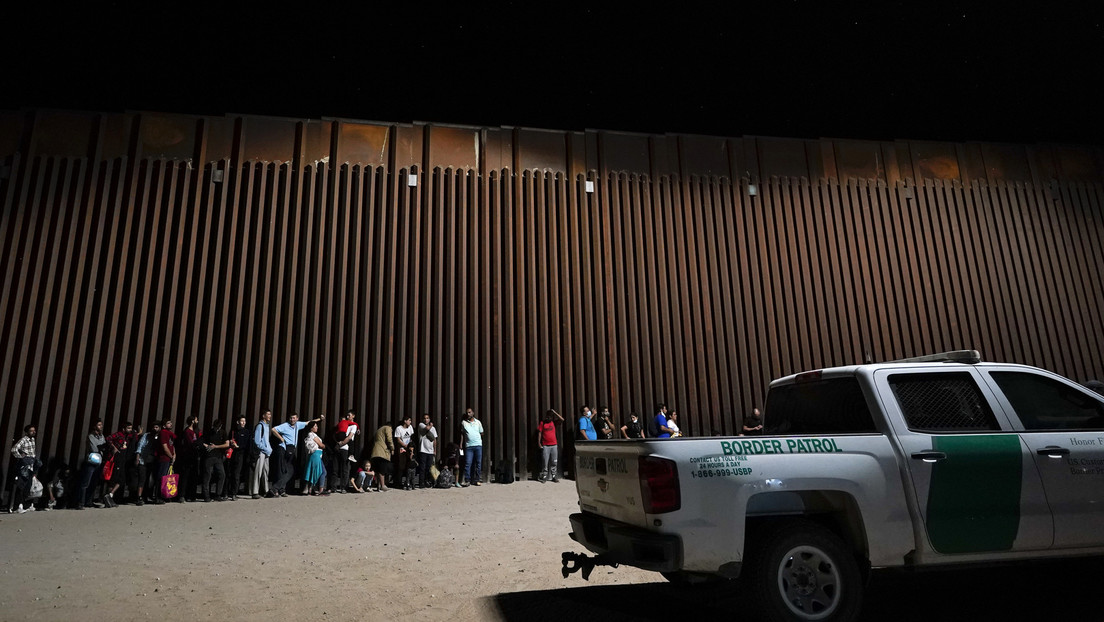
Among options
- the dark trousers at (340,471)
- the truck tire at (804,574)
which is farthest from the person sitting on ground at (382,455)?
the truck tire at (804,574)

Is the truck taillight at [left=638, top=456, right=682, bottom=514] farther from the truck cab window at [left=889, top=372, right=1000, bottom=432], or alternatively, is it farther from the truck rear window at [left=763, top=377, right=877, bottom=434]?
the truck cab window at [left=889, top=372, right=1000, bottom=432]

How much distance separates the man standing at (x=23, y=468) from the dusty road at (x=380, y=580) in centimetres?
251

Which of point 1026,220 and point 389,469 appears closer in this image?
point 389,469

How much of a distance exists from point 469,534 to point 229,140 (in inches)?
440

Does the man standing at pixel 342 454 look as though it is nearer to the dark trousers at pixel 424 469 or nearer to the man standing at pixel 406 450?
the man standing at pixel 406 450

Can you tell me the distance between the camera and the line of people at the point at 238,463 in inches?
404

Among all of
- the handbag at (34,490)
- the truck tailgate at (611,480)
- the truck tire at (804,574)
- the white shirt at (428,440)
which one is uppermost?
the white shirt at (428,440)

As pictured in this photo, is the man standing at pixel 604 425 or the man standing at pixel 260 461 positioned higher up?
the man standing at pixel 604 425

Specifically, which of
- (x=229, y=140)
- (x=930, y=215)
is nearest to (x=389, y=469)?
(x=229, y=140)

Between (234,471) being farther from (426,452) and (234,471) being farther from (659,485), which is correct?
(659,485)

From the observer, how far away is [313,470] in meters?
10.9

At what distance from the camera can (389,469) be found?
12008 mm

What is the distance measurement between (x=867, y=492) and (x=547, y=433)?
965cm

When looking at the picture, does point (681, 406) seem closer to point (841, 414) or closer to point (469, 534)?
point (469, 534)
